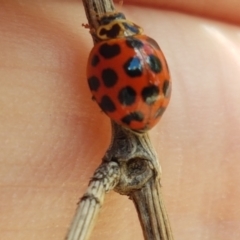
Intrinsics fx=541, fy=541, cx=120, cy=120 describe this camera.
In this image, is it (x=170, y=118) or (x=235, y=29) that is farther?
(x=235, y=29)

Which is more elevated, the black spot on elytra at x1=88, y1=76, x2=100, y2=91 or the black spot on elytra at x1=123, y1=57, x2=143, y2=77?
the black spot on elytra at x1=123, y1=57, x2=143, y2=77

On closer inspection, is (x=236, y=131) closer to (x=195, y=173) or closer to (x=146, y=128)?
(x=195, y=173)

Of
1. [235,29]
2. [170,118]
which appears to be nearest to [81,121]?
[170,118]

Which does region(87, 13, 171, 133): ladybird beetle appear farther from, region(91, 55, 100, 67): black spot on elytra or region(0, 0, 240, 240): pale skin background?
region(0, 0, 240, 240): pale skin background

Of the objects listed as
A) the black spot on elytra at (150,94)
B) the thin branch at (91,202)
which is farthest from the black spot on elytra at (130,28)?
the thin branch at (91,202)

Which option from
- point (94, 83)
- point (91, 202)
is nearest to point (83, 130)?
point (94, 83)

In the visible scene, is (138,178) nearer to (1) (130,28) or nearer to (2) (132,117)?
(2) (132,117)

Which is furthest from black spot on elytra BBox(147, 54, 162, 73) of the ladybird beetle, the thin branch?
the thin branch
